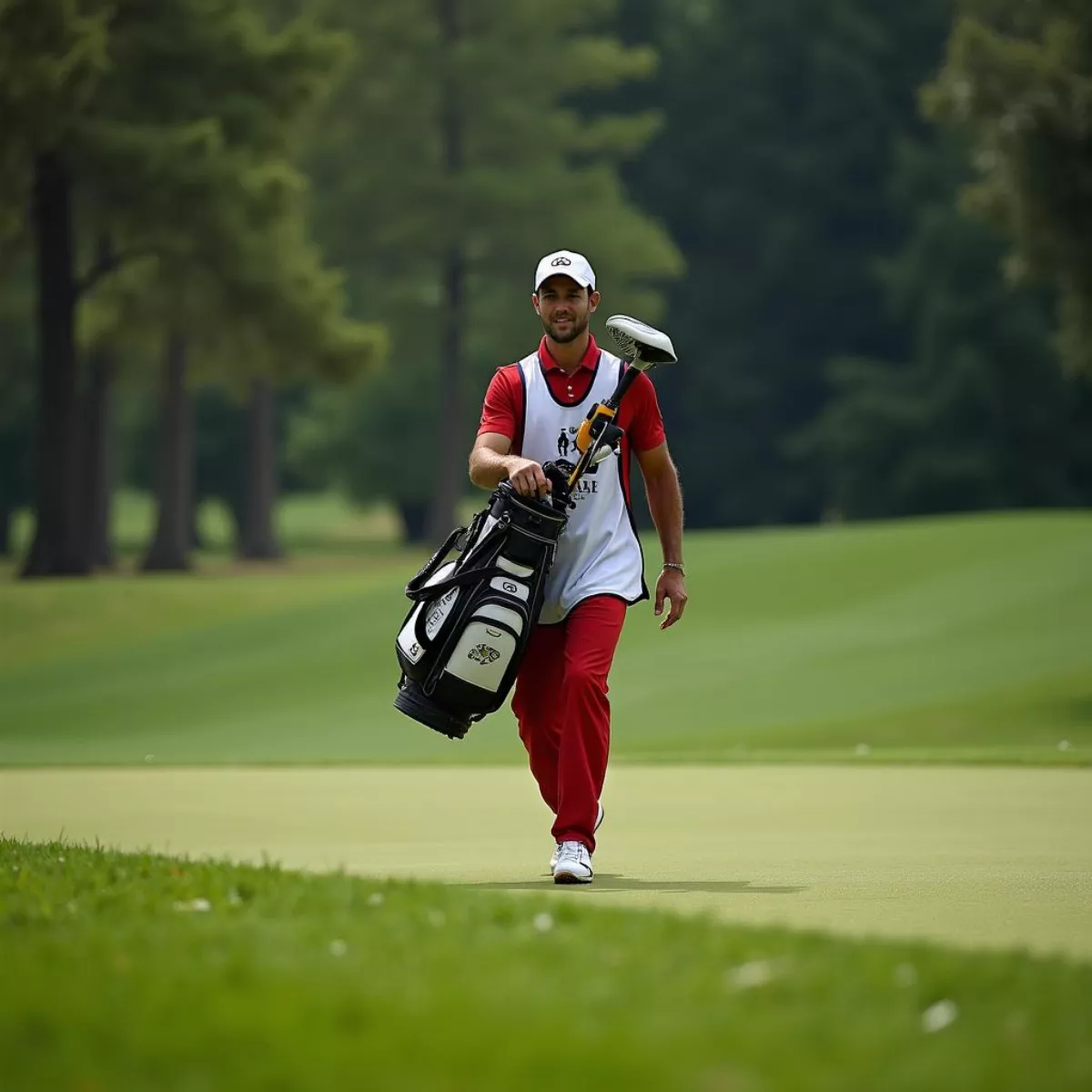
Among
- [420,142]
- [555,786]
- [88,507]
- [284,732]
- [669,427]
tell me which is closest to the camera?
[555,786]

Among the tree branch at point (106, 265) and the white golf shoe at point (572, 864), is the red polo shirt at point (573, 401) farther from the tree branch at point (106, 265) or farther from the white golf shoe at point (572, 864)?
the tree branch at point (106, 265)

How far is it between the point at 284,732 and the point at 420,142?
27.0 metres

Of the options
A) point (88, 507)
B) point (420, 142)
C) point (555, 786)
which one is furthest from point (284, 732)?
point (420, 142)

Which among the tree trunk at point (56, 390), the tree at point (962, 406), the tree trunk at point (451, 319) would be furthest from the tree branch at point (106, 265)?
the tree at point (962, 406)

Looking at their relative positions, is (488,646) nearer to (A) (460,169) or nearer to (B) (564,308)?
(B) (564,308)

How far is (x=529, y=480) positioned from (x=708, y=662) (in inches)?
630

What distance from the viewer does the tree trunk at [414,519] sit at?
207 ft

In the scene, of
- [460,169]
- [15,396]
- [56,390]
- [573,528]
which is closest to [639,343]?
[573,528]

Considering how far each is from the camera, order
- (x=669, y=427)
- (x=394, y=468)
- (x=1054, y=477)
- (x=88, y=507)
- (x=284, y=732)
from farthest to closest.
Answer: (x=669, y=427), (x=394, y=468), (x=1054, y=477), (x=88, y=507), (x=284, y=732)

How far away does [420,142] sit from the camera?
152 feet

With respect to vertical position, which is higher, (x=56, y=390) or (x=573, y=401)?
(x=573, y=401)

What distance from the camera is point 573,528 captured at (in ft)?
25.7

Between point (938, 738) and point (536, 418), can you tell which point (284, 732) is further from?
point (536, 418)

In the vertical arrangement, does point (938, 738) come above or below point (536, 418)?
below
